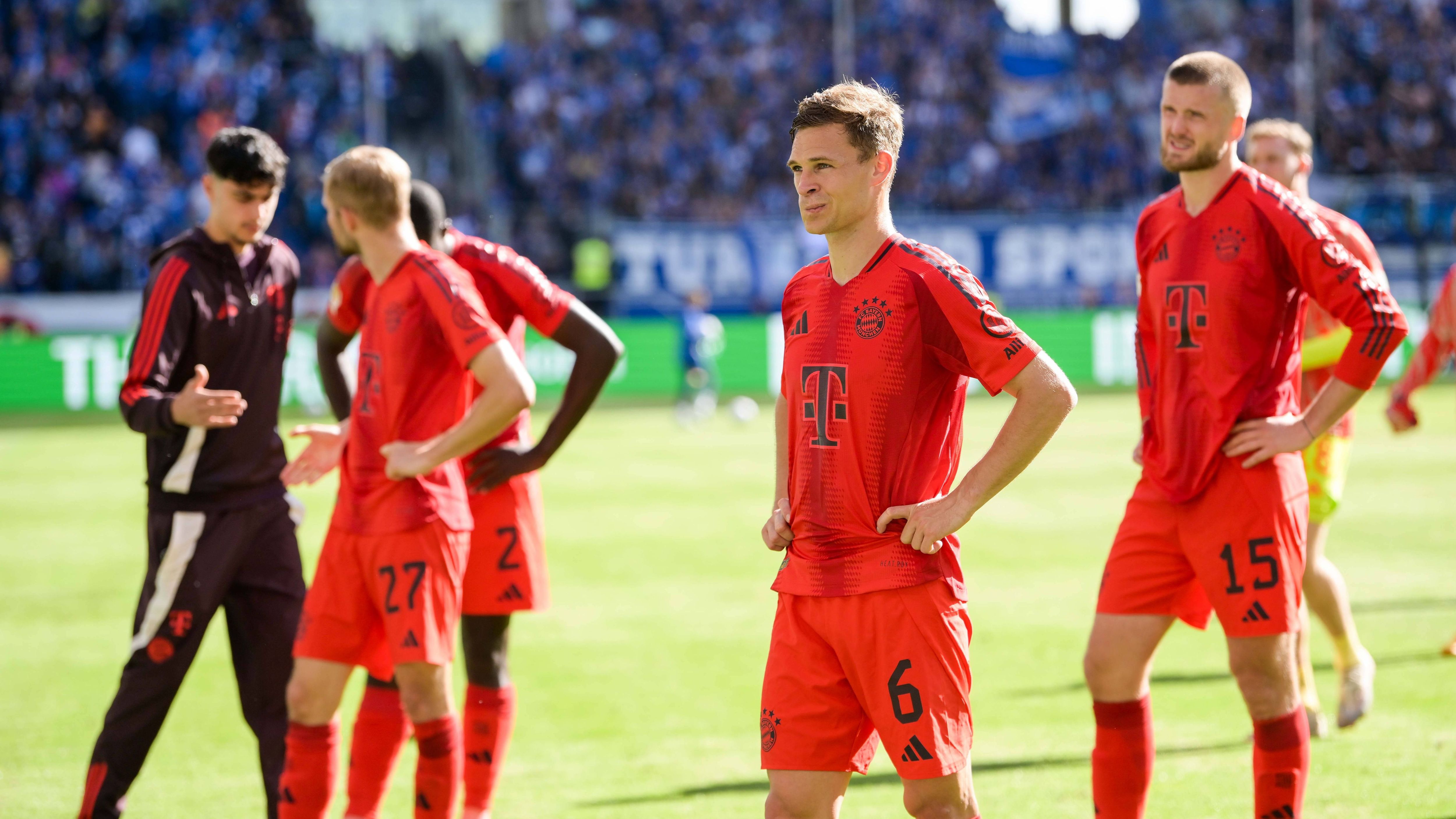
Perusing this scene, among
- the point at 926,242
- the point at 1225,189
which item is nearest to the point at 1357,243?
the point at 1225,189

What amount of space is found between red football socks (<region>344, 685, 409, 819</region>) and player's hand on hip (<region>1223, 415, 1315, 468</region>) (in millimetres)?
2719

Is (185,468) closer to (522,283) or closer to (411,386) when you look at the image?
(411,386)

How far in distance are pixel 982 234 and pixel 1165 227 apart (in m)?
25.2

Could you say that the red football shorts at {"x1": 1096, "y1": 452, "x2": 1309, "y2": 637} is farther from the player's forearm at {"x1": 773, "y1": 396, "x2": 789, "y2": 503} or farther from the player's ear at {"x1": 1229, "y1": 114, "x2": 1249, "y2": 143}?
the player's forearm at {"x1": 773, "y1": 396, "x2": 789, "y2": 503}

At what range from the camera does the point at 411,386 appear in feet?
14.2

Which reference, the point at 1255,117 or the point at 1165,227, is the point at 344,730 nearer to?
the point at 1165,227

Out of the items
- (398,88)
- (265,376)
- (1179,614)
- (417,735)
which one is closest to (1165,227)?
(1179,614)

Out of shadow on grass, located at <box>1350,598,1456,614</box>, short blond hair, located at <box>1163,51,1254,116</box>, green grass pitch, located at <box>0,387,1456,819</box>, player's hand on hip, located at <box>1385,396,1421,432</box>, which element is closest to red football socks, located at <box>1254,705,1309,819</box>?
green grass pitch, located at <box>0,387,1456,819</box>

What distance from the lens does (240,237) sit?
484 cm

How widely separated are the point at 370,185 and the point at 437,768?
1.79 m

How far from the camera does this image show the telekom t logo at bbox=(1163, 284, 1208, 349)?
14.1 feet

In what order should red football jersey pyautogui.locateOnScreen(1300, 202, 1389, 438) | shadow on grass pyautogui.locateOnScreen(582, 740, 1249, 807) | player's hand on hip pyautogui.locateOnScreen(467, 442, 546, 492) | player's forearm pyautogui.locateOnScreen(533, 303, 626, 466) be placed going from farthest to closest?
shadow on grass pyautogui.locateOnScreen(582, 740, 1249, 807), red football jersey pyautogui.locateOnScreen(1300, 202, 1389, 438), player's forearm pyautogui.locateOnScreen(533, 303, 626, 466), player's hand on hip pyautogui.locateOnScreen(467, 442, 546, 492)

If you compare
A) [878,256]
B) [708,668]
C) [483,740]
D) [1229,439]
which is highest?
[878,256]

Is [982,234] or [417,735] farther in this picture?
[982,234]
